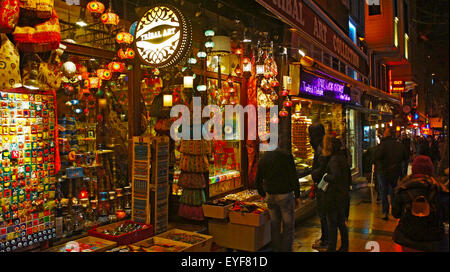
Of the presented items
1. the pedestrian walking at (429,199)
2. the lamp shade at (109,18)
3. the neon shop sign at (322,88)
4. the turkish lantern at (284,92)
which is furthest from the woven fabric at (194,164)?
the pedestrian walking at (429,199)

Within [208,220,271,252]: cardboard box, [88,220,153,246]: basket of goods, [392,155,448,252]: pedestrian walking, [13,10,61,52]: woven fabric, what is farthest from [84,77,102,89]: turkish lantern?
[392,155,448,252]: pedestrian walking

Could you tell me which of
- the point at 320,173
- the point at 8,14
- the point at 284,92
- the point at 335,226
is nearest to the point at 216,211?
the point at 320,173

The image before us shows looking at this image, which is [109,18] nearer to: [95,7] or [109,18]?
[109,18]

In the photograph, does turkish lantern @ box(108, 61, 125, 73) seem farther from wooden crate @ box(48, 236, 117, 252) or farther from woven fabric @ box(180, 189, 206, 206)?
woven fabric @ box(180, 189, 206, 206)

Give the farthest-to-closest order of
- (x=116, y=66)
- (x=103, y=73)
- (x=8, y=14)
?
(x=103, y=73) → (x=116, y=66) → (x=8, y=14)

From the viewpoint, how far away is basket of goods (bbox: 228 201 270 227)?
6.47 m

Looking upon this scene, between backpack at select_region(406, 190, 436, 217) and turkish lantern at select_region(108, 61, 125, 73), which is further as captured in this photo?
turkish lantern at select_region(108, 61, 125, 73)

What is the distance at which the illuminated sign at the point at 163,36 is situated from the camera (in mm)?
5168

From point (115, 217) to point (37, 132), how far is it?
2230 mm

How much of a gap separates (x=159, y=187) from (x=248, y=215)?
1.79 meters

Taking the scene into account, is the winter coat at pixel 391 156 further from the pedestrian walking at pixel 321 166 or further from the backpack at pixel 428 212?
the backpack at pixel 428 212

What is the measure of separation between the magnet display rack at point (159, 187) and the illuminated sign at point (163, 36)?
1.48 m

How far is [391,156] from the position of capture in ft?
29.5

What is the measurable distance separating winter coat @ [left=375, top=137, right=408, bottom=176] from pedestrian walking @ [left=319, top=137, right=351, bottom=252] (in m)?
3.63
